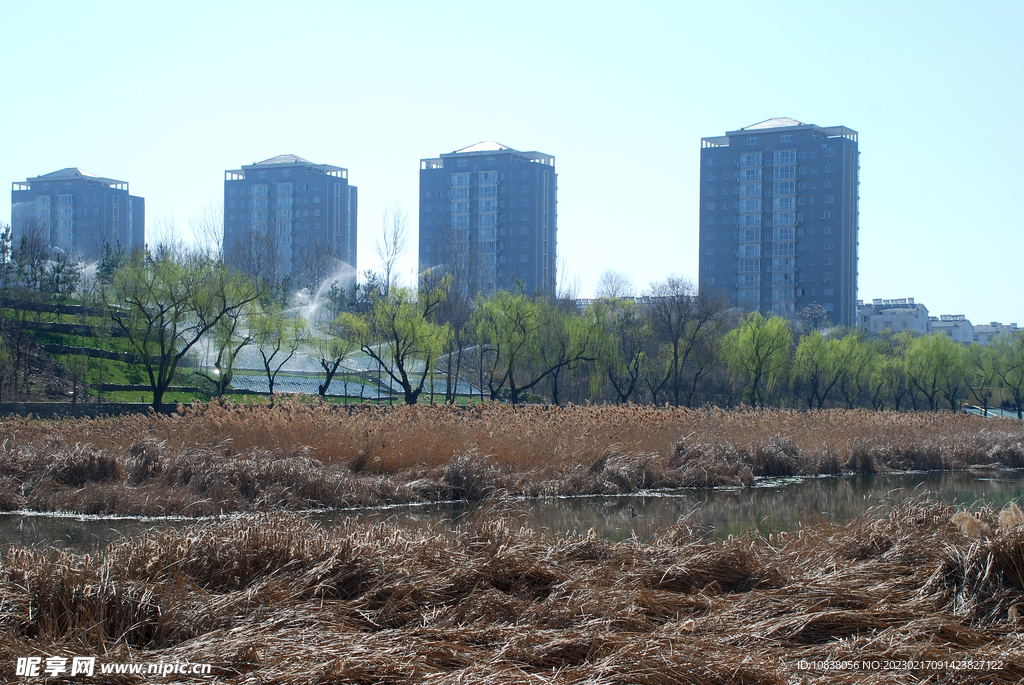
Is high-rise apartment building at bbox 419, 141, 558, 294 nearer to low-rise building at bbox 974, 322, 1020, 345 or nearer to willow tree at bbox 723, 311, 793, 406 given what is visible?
willow tree at bbox 723, 311, 793, 406

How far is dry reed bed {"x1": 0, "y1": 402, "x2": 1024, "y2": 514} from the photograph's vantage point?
37.2 feet

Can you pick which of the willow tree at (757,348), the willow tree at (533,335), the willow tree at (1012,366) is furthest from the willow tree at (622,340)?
the willow tree at (1012,366)

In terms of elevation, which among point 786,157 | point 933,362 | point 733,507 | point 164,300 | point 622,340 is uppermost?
point 786,157

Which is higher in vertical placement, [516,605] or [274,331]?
[274,331]

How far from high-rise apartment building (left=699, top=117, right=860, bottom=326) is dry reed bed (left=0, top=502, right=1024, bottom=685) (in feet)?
283

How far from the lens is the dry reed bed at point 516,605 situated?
3.70 meters

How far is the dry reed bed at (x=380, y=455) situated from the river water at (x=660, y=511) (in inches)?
19.1

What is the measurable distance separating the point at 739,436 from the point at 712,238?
82.3 m

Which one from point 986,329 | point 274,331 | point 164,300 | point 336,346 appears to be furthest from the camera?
point 986,329

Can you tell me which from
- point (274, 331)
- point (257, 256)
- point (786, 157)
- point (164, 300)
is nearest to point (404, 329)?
point (274, 331)

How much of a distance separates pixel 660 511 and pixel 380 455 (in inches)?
184

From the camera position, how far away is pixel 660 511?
12078 millimetres

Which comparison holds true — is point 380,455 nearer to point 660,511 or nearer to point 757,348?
point 660,511

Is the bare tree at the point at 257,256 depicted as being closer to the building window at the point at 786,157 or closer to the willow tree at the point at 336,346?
the willow tree at the point at 336,346
